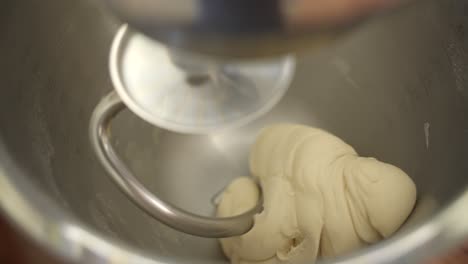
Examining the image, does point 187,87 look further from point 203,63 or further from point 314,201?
point 314,201

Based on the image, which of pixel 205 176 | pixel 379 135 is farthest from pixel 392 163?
pixel 205 176

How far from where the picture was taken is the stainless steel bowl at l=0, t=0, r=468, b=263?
48cm

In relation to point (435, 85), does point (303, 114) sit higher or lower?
higher

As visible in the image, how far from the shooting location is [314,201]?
28.8 inches

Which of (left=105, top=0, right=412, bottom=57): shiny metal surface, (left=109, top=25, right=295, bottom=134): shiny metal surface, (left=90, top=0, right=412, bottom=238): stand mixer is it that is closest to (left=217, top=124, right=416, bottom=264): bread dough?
(left=90, top=0, right=412, bottom=238): stand mixer

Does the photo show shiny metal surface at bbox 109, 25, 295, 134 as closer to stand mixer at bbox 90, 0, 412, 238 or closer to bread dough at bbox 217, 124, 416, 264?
stand mixer at bbox 90, 0, 412, 238

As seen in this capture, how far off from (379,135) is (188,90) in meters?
0.29

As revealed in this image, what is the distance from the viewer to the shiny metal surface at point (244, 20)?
0.34m

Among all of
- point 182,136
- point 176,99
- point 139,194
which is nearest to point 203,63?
point 176,99

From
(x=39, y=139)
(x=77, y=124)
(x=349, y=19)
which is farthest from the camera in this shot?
(x=77, y=124)

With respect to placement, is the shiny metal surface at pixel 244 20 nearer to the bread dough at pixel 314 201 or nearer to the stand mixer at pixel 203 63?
the stand mixer at pixel 203 63

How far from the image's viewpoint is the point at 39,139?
24.4 inches

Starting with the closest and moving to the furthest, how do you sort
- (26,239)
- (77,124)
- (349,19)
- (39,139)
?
(349,19) → (26,239) → (39,139) → (77,124)

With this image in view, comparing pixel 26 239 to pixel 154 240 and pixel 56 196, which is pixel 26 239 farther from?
pixel 154 240
